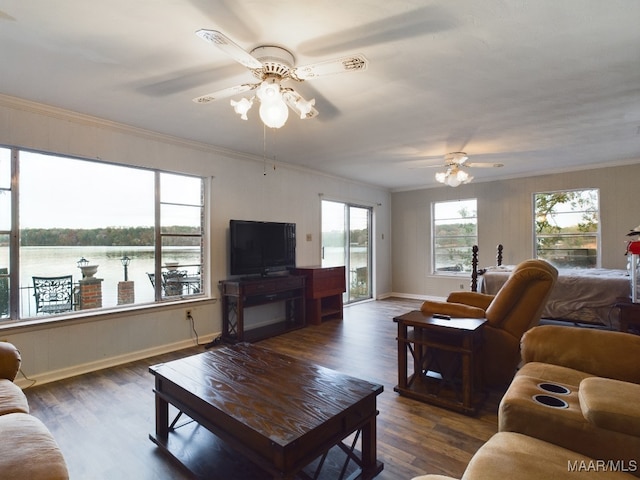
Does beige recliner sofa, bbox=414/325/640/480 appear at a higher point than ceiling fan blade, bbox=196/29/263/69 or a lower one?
lower

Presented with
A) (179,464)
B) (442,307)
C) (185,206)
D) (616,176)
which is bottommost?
(179,464)

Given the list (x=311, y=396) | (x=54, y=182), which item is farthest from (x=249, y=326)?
(x=311, y=396)

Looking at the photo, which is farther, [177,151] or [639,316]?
[177,151]

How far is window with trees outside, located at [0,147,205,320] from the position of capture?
9.78 feet

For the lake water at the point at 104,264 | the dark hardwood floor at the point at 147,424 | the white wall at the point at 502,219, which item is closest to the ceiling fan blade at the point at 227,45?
the dark hardwood floor at the point at 147,424

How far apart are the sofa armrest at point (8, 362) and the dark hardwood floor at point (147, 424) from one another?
553 millimetres

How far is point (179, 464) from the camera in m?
1.86

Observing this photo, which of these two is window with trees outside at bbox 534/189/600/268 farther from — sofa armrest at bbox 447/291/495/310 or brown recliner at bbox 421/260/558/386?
brown recliner at bbox 421/260/558/386

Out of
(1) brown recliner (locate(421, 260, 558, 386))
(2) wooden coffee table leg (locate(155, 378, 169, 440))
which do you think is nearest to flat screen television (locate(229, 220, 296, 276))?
(2) wooden coffee table leg (locate(155, 378, 169, 440))

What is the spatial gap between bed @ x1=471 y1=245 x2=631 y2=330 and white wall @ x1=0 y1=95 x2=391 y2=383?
10.7ft

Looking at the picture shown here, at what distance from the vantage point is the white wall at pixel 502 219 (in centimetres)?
528

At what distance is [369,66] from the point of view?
7.73ft

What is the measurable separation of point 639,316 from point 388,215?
17.1 feet

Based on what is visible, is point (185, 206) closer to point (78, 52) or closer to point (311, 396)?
point (78, 52)
